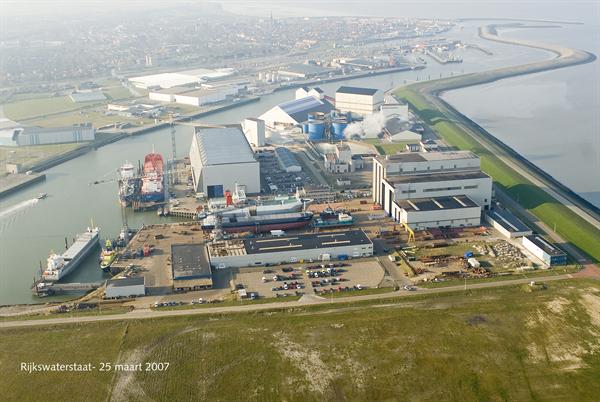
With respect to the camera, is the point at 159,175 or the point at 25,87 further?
the point at 25,87

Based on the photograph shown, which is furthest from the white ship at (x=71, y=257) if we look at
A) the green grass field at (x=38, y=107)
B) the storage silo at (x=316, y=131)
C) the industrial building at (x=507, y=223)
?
the green grass field at (x=38, y=107)

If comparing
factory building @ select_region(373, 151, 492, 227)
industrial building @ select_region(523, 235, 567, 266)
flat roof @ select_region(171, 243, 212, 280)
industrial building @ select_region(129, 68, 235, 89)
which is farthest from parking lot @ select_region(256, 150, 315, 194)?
industrial building @ select_region(129, 68, 235, 89)

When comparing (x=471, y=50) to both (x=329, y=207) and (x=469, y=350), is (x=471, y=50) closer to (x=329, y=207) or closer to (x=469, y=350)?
(x=329, y=207)

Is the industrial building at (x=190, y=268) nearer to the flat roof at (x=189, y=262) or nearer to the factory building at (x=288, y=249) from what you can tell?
the flat roof at (x=189, y=262)

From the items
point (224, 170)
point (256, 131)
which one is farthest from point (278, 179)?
point (256, 131)

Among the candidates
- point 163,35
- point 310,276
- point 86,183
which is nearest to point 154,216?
point 86,183

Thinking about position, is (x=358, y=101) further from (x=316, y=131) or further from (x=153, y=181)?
(x=153, y=181)
